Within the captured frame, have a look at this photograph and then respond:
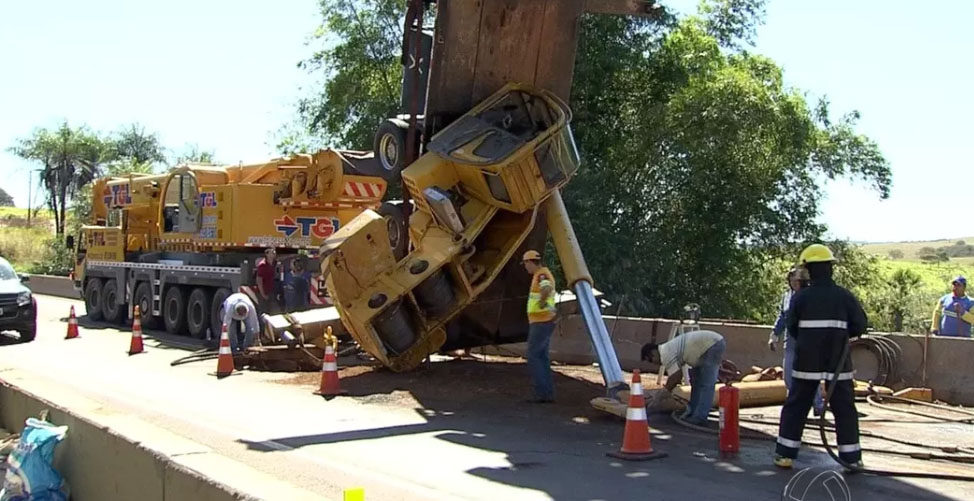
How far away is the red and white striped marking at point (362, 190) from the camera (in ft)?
63.2

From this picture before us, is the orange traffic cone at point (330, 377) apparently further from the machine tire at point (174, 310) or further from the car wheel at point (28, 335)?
the machine tire at point (174, 310)

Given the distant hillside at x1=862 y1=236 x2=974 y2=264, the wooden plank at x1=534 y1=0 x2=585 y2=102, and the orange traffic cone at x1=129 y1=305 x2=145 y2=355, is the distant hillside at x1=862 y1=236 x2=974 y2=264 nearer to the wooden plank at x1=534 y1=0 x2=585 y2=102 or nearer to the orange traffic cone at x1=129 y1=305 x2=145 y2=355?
the orange traffic cone at x1=129 y1=305 x2=145 y2=355

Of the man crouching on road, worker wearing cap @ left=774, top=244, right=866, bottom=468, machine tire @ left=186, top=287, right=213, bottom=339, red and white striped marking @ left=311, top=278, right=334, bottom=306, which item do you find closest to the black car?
machine tire @ left=186, top=287, right=213, bottom=339

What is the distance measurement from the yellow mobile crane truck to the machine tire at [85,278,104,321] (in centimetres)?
216

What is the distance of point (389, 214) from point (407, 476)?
5381mm

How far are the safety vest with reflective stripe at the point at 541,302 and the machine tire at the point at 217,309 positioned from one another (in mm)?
9880

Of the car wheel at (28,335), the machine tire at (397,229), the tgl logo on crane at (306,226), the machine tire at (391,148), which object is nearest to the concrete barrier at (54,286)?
the car wheel at (28,335)

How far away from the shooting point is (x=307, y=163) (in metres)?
19.2

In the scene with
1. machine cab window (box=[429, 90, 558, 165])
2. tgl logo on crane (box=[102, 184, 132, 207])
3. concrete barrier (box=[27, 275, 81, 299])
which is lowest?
concrete barrier (box=[27, 275, 81, 299])

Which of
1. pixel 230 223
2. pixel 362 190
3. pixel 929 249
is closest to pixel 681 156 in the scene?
pixel 362 190

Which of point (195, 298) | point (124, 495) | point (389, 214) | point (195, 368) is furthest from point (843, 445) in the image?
point (195, 298)

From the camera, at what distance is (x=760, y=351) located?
13.0 m

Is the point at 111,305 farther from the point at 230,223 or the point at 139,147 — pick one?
the point at 139,147

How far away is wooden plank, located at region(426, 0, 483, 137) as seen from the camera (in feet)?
36.3
